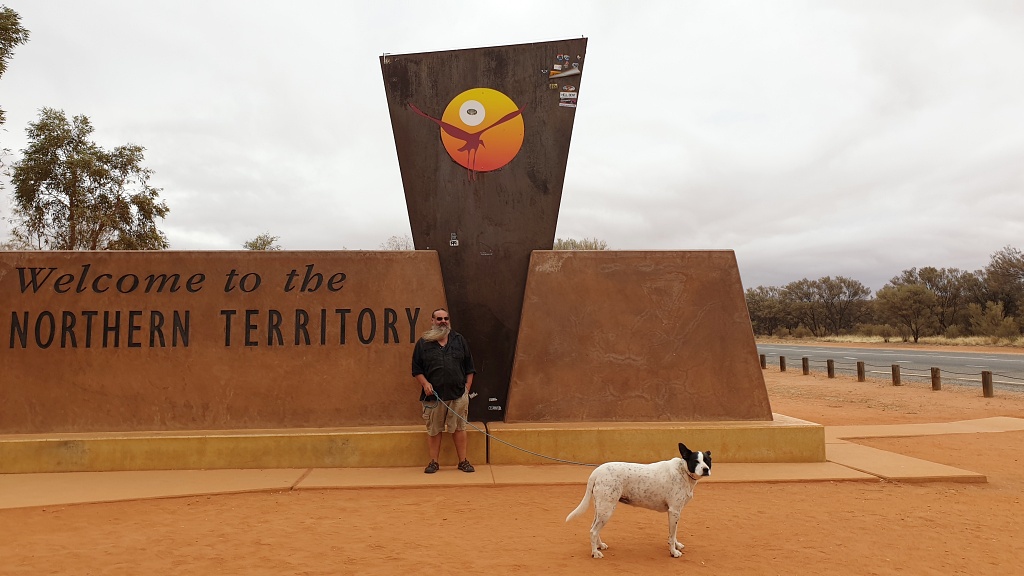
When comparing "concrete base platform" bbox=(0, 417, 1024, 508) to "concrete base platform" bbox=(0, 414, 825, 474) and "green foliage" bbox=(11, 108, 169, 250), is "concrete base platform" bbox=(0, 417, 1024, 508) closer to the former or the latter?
"concrete base platform" bbox=(0, 414, 825, 474)

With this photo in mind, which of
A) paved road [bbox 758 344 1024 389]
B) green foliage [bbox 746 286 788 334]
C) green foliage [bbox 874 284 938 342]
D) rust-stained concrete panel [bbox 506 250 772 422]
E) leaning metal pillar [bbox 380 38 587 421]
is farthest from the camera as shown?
green foliage [bbox 746 286 788 334]

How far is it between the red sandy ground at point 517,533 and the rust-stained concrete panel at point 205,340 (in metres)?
1.76

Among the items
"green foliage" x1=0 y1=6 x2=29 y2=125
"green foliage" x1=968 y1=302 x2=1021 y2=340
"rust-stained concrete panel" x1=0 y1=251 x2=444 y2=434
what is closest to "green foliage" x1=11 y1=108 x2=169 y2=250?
"green foliage" x1=0 y1=6 x2=29 y2=125

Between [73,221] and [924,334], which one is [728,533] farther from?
[924,334]

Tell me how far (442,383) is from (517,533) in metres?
2.24

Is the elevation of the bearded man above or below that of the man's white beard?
below

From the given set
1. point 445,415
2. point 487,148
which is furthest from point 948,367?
point 445,415

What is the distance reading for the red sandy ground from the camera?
4262 millimetres

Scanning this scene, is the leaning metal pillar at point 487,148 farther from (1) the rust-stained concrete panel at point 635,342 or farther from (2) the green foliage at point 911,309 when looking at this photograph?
(2) the green foliage at point 911,309

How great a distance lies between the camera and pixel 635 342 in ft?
26.8

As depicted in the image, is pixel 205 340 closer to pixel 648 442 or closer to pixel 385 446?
pixel 385 446

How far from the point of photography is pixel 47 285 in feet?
25.8

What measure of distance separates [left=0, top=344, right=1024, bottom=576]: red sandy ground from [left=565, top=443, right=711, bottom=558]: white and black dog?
26 cm

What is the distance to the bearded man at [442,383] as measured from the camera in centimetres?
689
